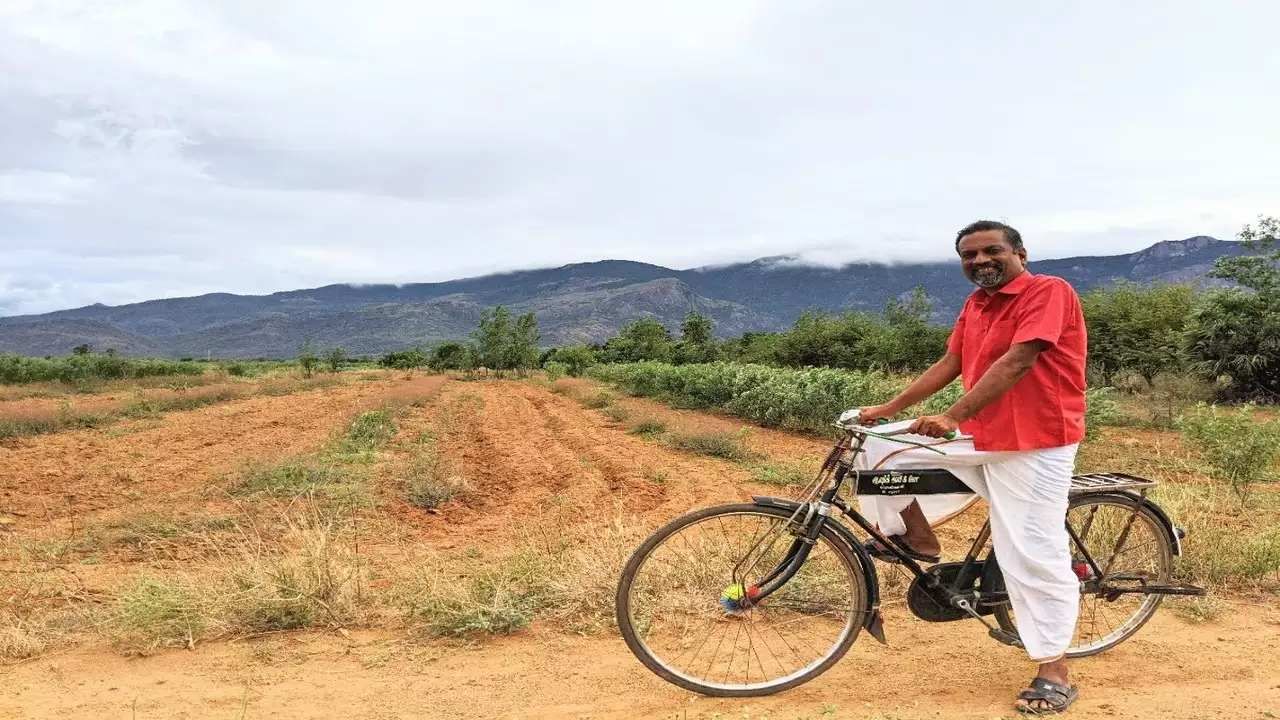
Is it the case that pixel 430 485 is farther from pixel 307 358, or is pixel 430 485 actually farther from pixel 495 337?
pixel 495 337

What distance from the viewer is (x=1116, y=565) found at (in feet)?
11.9

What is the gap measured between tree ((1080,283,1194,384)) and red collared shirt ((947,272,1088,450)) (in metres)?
21.7

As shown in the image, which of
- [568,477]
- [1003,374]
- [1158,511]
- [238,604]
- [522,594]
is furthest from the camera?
[568,477]

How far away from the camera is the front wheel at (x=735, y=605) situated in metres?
2.99

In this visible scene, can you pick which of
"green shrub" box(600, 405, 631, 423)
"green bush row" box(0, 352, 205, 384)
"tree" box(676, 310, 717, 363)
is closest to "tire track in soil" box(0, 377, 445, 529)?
"green shrub" box(600, 405, 631, 423)

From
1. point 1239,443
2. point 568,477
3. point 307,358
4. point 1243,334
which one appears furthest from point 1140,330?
point 307,358

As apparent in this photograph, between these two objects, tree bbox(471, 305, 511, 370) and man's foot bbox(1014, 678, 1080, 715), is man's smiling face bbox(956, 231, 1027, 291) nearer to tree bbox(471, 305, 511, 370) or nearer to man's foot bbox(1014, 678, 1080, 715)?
man's foot bbox(1014, 678, 1080, 715)

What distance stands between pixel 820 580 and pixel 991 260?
6.23 ft

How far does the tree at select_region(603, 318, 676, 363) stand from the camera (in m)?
57.8

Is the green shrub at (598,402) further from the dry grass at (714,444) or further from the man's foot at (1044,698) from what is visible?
the man's foot at (1044,698)

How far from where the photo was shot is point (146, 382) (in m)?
35.3

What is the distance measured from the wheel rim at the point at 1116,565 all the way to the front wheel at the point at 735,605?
1.14 metres

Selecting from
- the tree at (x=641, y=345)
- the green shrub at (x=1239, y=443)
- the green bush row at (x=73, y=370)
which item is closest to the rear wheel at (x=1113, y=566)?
the green shrub at (x=1239, y=443)

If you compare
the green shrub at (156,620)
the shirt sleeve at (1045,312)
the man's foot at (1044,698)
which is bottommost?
the man's foot at (1044,698)
